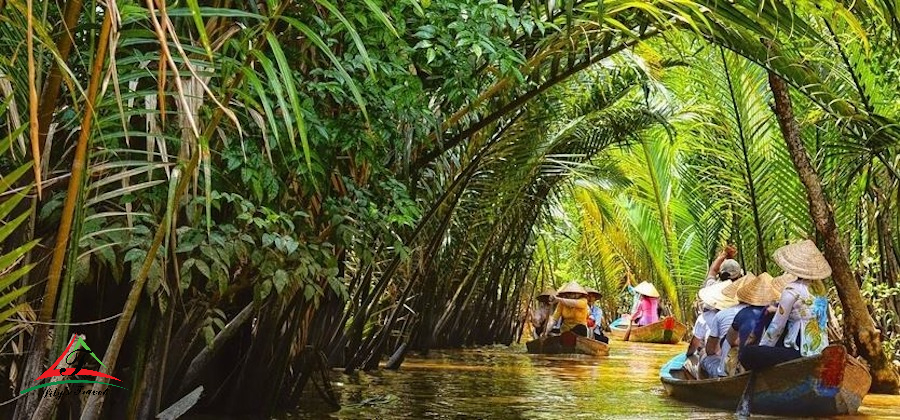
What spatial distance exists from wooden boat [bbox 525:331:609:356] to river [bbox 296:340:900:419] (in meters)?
2.23

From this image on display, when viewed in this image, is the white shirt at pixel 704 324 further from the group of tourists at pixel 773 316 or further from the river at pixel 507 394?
the river at pixel 507 394

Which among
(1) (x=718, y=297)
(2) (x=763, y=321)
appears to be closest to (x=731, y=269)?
(1) (x=718, y=297)

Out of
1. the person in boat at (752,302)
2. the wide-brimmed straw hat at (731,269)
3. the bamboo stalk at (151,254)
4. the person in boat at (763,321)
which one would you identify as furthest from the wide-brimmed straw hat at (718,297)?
the bamboo stalk at (151,254)

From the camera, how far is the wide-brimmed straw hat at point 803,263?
7.48 metres

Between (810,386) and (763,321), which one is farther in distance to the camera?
(763,321)

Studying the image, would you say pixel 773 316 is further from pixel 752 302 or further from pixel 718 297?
pixel 718 297

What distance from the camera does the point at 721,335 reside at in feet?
29.4

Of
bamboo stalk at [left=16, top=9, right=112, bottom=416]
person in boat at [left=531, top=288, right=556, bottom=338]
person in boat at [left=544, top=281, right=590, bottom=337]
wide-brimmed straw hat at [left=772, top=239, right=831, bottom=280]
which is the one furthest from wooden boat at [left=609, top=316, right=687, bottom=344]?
bamboo stalk at [left=16, top=9, right=112, bottom=416]

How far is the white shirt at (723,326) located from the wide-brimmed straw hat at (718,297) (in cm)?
10

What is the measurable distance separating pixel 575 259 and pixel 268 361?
2709 cm

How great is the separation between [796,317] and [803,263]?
1.29 feet

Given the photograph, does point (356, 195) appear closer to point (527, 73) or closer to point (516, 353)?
point (527, 73)

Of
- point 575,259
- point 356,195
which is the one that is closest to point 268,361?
point 356,195

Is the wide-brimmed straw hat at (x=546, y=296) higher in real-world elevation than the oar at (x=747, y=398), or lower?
higher
